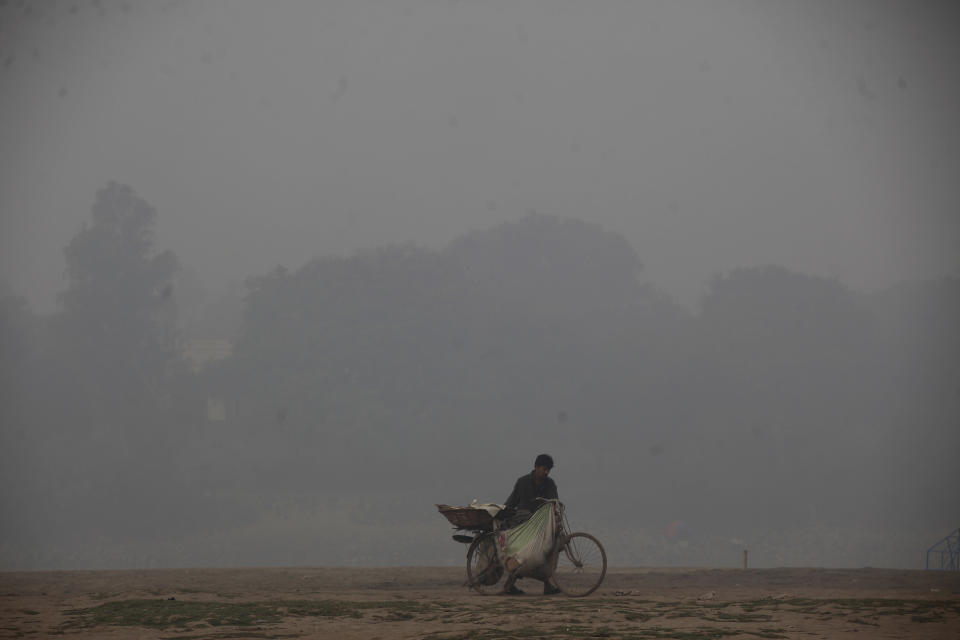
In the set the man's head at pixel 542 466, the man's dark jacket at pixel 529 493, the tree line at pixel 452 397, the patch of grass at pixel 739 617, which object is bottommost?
the patch of grass at pixel 739 617

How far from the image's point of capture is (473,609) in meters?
11.5

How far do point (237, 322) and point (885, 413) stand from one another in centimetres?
5155

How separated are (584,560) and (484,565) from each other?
1.40m

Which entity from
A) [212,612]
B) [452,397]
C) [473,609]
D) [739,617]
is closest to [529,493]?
[473,609]

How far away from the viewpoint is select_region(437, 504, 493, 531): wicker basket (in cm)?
1338

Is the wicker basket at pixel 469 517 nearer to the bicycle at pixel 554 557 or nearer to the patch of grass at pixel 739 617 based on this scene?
the bicycle at pixel 554 557

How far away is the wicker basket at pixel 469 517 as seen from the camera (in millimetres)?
13375

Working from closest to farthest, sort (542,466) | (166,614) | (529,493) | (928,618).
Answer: (928,618), (166,614), (542,466), (529,493)

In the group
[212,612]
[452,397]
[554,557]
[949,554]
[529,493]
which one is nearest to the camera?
[212,612]

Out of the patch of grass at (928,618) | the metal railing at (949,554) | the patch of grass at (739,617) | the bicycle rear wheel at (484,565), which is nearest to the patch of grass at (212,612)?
the bicycle rear wheel at (484,565)

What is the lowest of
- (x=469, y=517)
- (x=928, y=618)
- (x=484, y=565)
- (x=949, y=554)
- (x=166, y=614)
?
(x=166, y=614)

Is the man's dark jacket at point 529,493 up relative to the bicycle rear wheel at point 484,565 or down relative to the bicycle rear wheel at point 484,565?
up

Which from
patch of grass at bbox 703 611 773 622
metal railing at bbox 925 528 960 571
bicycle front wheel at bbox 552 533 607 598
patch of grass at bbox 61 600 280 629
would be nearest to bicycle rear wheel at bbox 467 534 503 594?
bicycle front wheel at bbox 552 533 607 598

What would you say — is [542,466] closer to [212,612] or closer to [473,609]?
[473,609]
